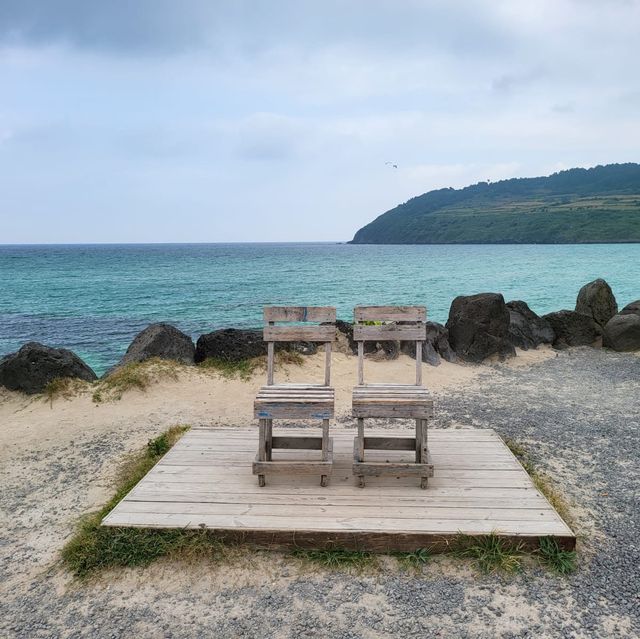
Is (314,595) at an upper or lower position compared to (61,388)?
lower

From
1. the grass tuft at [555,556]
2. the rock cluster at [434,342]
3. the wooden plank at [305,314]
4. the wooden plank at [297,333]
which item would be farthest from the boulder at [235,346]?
the grass tuft at [555,556]

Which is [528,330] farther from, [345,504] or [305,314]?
[345,504]

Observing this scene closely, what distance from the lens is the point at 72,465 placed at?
7.75m

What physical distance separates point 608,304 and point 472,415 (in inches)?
421

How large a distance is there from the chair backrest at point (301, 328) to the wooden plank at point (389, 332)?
315 millimetres

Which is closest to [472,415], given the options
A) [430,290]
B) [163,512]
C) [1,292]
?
[163,512]

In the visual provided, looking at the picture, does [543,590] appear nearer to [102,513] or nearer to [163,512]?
[163,512]

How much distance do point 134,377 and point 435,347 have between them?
24.2ft

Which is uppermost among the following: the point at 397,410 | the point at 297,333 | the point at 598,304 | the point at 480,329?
the point at 297,333

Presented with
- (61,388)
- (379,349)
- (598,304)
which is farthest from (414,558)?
(598,304)

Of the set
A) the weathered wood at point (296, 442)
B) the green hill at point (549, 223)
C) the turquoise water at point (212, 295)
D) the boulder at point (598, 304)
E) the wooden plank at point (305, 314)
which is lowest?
the turquoise water at point (212, 295)

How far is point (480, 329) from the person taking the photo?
14.4m

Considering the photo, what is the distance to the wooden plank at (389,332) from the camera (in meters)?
6.41

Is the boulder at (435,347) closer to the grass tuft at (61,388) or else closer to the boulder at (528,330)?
the boulder at (528,330)
